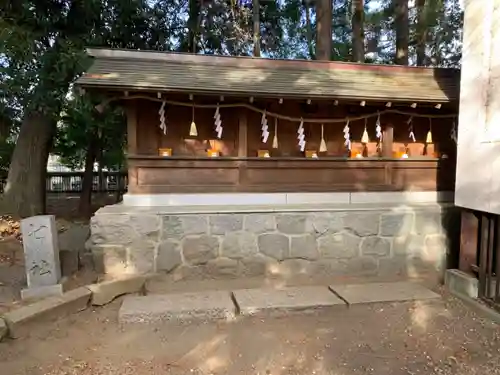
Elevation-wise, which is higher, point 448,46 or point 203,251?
point 448,46

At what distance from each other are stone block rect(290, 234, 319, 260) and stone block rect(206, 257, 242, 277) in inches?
34.0

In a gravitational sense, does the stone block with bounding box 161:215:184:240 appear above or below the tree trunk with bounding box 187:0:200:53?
below

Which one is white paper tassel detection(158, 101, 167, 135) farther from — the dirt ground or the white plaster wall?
the white plaster wall

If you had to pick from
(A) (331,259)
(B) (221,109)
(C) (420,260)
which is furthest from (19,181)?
(C) (420,260)

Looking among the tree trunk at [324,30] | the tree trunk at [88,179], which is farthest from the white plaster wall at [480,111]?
the tree trunk at [88,179]

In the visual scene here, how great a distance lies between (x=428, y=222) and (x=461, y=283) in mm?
1171

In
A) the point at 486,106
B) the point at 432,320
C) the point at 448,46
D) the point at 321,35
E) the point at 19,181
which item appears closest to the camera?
the point at 432,320

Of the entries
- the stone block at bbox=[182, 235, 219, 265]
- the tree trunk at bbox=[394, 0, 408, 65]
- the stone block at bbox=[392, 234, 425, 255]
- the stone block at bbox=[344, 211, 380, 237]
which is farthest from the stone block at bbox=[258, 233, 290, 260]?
the tree trunk at bbox=[394, 0, 408, 65]

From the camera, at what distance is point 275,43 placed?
566 inches

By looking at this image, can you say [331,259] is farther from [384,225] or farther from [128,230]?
[128,230]

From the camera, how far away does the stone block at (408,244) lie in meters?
6.25

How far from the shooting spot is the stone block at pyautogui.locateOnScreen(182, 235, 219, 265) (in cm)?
572

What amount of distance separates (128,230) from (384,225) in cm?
391

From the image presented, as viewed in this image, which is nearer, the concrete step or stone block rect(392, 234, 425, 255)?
the concrete step
